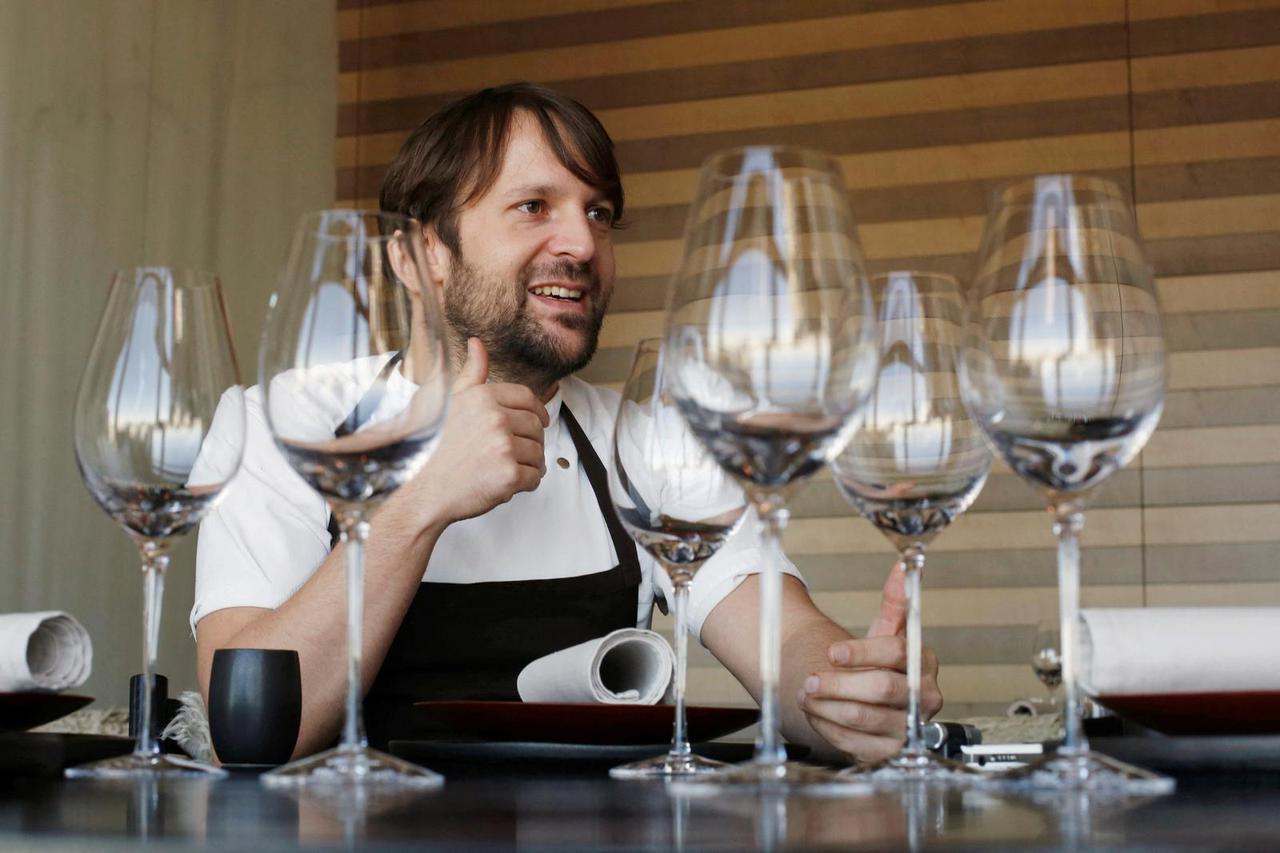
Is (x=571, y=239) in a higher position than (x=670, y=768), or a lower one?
higher

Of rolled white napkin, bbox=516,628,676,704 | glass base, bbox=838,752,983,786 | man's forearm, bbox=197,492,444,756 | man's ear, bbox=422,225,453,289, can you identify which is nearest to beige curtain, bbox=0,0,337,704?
man's ear, bbox=422,225,453,289

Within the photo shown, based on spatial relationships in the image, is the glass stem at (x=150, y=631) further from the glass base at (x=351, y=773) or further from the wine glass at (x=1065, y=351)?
the wine glass at (x=1065, y=351)

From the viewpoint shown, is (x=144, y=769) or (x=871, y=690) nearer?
(x=144, y=769)

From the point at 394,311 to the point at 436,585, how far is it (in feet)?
3.08

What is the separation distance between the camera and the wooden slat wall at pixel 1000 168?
9.73 ft

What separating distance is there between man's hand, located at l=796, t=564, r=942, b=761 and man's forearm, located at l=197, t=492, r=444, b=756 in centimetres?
38

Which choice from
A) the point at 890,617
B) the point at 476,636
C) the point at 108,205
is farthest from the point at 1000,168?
the point at 890,617

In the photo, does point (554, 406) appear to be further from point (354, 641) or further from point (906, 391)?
point (354, 641)

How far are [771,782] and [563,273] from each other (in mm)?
1278

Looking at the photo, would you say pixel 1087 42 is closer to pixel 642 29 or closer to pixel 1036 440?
pixel 642 29

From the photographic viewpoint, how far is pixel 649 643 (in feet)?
3.15

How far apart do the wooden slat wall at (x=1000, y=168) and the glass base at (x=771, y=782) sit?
2530 millimetres

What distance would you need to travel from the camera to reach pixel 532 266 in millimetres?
1775

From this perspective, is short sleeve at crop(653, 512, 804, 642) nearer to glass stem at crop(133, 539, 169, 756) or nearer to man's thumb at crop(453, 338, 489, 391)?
man's thumb at crop(453, 338, 489, 391)
